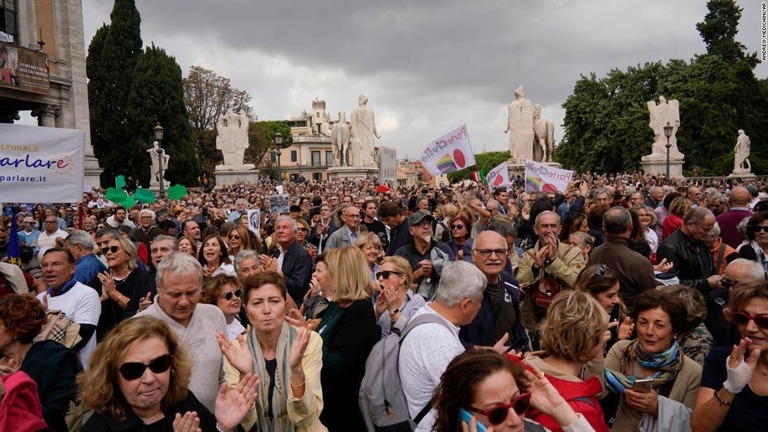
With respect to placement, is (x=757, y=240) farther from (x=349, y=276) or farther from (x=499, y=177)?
(x=499, y=177)

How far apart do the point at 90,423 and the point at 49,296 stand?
258 cm

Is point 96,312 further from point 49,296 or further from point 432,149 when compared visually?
point 432,149

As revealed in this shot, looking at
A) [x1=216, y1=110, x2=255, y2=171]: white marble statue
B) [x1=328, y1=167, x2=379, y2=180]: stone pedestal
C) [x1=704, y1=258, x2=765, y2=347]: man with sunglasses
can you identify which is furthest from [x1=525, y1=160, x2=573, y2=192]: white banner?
[x1=216, y1=110, x2=255, y2=171]: white marble statue

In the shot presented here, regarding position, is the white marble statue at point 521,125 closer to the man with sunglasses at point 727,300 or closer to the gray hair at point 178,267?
the man with sunglasses at point 727,300

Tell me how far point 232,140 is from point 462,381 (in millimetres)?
28224

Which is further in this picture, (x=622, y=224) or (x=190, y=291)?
(x=622, y=224)

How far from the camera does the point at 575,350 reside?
9.34 feet

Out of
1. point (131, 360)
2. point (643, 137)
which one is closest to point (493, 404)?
point (131, 360)

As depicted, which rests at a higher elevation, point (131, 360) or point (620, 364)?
point (131, 360)

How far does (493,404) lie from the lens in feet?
6.98

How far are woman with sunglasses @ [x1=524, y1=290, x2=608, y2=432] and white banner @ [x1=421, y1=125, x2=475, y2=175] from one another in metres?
9.30

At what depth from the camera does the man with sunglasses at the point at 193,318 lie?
340cm

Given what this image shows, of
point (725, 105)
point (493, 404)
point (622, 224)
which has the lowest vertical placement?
point (493, 404)

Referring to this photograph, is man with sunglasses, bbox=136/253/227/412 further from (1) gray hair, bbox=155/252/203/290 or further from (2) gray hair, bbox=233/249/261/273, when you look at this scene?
(2) gray hair, bbox=233/249/261/273
